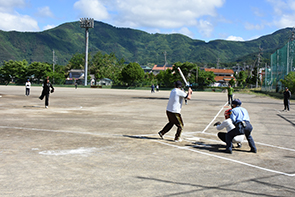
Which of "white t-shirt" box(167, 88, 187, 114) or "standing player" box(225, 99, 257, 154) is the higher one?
"white t-shirt" box(167, 88, 187, 114)

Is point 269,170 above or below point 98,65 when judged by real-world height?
below

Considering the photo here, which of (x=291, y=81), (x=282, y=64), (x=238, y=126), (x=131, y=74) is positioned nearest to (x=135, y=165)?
(x=238, y=126)

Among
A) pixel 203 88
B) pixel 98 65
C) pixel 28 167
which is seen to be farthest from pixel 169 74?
pixel 28 167

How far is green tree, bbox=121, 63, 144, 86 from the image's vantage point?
304ft

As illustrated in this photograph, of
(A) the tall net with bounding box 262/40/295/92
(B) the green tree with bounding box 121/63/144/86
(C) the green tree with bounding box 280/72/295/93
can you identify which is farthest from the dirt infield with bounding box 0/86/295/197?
(B) the green tree with bounding box 121/63/144/86

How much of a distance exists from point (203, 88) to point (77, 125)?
261ft

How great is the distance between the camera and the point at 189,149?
8.02m

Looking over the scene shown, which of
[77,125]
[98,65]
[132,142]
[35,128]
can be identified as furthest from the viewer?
[98,65]

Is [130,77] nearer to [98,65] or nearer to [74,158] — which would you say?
[98,65]

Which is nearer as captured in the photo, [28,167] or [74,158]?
[28,167]

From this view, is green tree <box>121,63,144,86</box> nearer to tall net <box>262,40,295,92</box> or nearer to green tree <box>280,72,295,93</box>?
tall net <box>262,40,295,92</box>

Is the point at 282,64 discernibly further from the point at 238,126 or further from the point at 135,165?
the point at 135,165

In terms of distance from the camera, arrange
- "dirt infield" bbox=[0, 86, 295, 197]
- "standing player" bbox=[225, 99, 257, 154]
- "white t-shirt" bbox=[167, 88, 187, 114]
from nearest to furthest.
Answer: "dirt infield" bbox=[0, 86, 295, 197]
"standing player" bbox=[225, 99, 257, 154]
"white t-shirt" bbox=[167, 88, 187, 114]

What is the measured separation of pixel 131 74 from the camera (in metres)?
92.5
